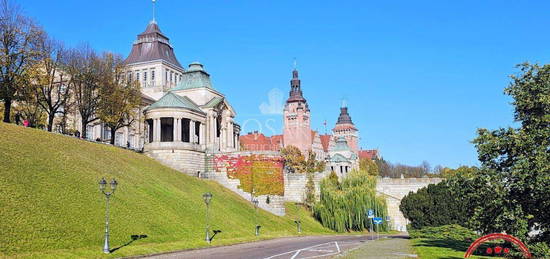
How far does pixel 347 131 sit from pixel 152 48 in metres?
94.2

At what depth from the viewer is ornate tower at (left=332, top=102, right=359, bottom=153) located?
17038 centimetres

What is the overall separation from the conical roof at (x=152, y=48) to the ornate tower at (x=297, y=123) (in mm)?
45748

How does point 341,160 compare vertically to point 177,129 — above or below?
above

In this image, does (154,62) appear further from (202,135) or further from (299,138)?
(299,138)

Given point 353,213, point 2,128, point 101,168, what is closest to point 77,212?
point 101,168

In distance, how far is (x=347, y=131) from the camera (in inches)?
6742

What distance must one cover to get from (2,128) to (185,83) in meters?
29.1

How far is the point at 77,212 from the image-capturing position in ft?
79.6

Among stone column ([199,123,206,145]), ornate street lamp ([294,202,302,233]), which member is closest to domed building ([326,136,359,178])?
ornate street lamp ([294,202,302,233])

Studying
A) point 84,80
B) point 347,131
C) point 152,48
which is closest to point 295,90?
point 347,131

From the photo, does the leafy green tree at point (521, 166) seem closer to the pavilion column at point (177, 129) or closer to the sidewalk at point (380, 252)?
the sidewalk at point (380, 252)

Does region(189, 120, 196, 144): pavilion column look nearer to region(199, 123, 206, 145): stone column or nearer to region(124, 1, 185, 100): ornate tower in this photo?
region(199, 123, 206, 145): stone column

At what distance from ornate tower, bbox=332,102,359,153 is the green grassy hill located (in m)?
129

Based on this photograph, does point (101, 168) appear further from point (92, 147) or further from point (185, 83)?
point (185, 83)
